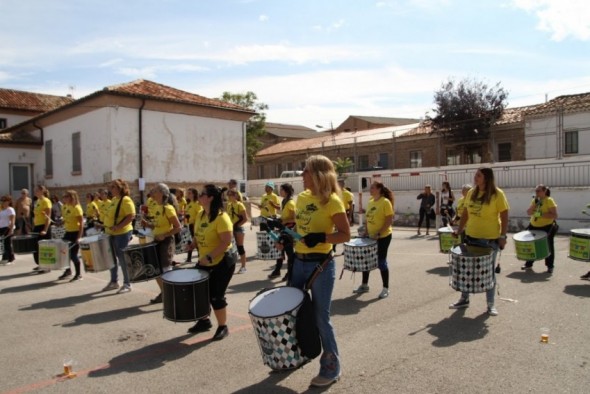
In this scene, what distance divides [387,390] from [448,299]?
367 cm

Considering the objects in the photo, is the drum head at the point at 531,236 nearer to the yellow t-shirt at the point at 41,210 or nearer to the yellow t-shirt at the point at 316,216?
the yellow t-shirt at the point at 316,216

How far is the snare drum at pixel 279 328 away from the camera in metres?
4.09

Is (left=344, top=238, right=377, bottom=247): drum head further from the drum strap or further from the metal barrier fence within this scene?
the metal barrier fence

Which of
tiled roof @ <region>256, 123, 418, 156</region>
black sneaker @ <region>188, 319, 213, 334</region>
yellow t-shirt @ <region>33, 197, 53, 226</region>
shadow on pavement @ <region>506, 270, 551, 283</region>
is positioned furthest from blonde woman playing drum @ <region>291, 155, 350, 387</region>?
tiled roof @ <region>256, 123, 418, 156</region>

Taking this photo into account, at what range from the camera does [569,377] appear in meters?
Result: 4.48

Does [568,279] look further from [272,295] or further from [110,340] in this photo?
[110,340]

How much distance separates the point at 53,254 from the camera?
9.53 m

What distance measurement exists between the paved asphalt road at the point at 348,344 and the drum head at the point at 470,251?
32.7 inches

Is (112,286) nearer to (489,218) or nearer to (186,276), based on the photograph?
(186,276)

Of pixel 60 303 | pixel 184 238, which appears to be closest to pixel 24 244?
pixel 184 238

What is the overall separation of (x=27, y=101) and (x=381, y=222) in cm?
3679

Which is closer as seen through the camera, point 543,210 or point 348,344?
point 348,344

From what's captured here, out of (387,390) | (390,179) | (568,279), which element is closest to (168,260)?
(387,390)

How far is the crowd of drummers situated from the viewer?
172 inches
